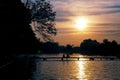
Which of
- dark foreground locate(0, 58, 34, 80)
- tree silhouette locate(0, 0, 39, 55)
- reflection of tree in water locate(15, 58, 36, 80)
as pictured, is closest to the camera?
dark foreground locate(0, 58, 34, 80)

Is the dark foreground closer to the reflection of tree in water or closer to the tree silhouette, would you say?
the reflection of tree in water

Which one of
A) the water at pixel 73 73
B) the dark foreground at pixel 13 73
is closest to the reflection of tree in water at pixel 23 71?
the dark foreground at pixel 13 73

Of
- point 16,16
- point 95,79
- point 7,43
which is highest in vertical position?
point 16,16

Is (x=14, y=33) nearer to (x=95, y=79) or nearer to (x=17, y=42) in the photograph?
(x=17, y=42)

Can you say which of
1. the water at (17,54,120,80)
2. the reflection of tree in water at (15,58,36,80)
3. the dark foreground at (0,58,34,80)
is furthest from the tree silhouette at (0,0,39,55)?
the water at (17,54,120,80)

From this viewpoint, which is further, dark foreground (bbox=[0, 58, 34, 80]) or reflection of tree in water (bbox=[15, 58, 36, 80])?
reflection of tree in water (bbox=[15, 58, 36, 80])

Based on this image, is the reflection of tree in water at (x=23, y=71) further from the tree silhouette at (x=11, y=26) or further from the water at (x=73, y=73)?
the tree silhouette at (x=11, y=26)

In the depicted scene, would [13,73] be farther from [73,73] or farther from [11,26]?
[11,26]

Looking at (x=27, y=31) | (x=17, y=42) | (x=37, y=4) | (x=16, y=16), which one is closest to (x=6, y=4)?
(x=16, y=16)

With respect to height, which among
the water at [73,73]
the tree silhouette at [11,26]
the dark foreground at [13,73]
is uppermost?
the tree silhouette at [11,26]

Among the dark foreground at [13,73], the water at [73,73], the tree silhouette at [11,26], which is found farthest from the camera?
the tree silhouette at [11,26]

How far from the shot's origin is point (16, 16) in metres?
60.3

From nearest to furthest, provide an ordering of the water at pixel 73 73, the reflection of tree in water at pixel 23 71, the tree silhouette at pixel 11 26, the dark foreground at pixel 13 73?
the dark foreground at pixel 13 73
the reflection of tree in water at pixel 23 71
the water at pixel 73 73
the tree silhouette at pixel 11 26

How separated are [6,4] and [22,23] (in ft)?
20.2
